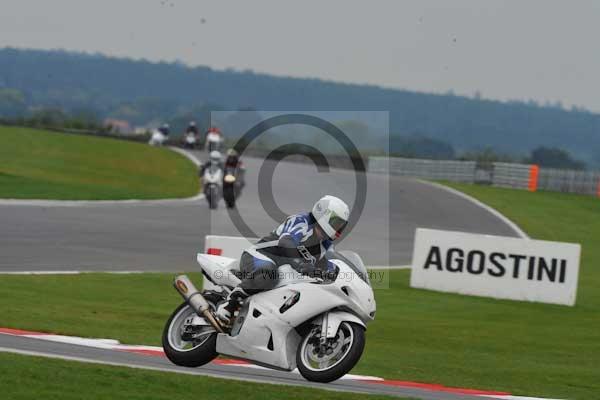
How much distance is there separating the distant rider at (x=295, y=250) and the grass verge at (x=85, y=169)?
2278cm

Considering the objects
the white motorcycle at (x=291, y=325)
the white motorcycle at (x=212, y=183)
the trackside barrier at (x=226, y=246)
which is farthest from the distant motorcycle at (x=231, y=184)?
the white motorcycle at (x=291, y=325)

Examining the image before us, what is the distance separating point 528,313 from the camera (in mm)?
18719

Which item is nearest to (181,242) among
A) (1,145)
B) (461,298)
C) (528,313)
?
(461,298)

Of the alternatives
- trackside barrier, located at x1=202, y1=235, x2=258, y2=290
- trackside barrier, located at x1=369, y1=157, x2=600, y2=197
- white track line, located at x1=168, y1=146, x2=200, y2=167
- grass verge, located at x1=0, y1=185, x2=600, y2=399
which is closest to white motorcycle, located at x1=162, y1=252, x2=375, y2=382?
grass verge, located at x1=0, y1=185, x2=600, y2=399

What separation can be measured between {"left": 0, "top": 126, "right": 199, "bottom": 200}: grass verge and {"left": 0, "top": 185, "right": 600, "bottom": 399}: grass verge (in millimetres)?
14583

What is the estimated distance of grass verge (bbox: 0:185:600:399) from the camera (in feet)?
39.0

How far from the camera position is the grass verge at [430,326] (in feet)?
39.0

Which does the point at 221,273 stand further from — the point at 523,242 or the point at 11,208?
the point at 11,208

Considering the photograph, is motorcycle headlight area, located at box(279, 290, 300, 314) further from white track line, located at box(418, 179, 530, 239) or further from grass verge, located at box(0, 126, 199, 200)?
white track line, located at box(418, 179, 530, 239)

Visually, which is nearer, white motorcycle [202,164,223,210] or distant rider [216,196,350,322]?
distant rider [216,196,350,322]

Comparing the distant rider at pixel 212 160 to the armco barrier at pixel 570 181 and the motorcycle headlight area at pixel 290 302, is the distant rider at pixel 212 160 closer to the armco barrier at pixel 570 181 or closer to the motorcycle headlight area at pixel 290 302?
the armco barrier at pixel 570 181

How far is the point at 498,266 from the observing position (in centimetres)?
2034

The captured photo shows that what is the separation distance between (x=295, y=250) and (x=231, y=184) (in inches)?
956

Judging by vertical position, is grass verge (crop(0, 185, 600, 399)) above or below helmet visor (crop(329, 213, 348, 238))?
below
